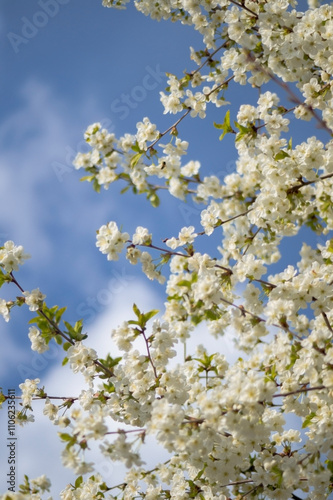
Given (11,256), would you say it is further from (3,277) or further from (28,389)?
(28,389)

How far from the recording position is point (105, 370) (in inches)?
145

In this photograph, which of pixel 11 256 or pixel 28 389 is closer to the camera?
pixel 11 256

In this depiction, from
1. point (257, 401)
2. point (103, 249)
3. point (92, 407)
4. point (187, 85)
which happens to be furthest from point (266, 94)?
point (92, 407)

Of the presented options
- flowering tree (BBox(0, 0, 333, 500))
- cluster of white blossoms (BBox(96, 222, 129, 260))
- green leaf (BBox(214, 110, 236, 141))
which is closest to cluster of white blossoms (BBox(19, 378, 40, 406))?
flowering tree (BBox(0, 0, 333, 500))

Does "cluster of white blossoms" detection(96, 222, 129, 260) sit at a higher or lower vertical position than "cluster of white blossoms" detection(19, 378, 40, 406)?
higher

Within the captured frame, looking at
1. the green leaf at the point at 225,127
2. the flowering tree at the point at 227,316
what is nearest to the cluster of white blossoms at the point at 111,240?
the flowering tree at the point at 227,316

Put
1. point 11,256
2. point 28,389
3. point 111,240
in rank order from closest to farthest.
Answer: point 111,240, point 11,256, point 28,389

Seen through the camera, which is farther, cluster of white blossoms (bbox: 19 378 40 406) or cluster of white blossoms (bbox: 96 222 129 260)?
cluster of white blossoms (bbox: 19 378 40 406)

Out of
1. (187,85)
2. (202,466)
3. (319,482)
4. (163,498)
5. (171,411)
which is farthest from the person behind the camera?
(187,85)

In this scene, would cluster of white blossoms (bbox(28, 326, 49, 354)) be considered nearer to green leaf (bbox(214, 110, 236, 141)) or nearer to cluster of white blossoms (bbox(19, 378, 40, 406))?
cluster of white blossoms (bbox(19, 378, 40, 406))

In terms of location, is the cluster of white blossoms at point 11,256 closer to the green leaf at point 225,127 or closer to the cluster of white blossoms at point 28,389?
the cluster of white blossoms at point 28,389

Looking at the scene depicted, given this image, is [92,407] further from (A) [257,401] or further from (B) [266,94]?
(B) [266,94]

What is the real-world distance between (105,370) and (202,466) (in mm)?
1076

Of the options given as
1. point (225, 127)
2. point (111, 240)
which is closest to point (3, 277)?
point (111, 240)
